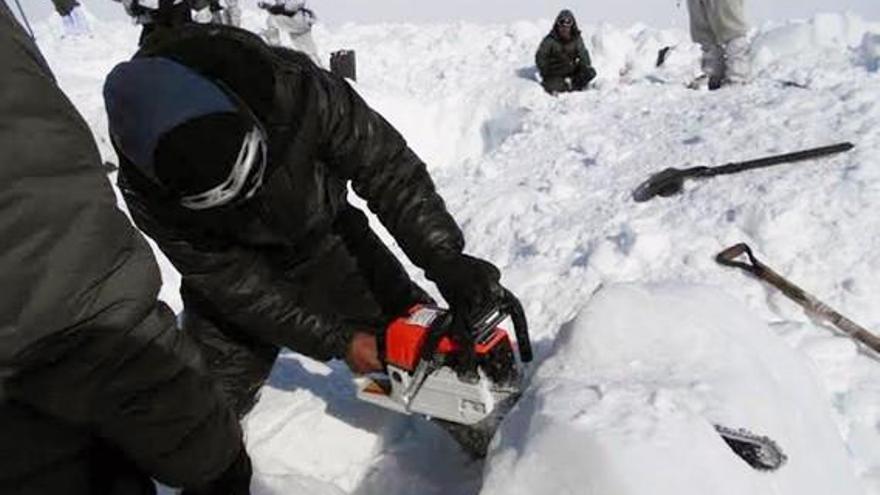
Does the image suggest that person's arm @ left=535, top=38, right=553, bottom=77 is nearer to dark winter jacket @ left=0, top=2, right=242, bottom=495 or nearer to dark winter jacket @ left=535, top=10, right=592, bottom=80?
dark winter jacket @ left=535, top=10, right=592, bottom=80

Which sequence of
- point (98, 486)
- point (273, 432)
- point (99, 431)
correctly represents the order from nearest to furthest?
point (99, 431) < point (98, 486) < point (273, 432)

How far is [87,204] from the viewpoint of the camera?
3.58ft

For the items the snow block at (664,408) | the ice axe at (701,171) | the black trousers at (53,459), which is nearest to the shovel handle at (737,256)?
the ice axe at (701,171)

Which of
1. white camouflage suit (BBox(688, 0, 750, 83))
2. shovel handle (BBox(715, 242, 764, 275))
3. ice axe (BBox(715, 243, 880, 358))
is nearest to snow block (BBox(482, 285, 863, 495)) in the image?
ice axe (BBox(715, 243, 880, 358))

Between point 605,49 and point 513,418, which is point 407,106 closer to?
point 605,49

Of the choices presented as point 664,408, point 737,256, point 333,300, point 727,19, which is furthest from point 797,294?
point 727,19

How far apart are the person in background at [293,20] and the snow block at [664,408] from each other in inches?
248

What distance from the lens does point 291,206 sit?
2408mm

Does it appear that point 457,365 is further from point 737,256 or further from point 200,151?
point 737,256

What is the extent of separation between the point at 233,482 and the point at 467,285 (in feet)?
2.76

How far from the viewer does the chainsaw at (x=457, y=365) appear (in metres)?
2.06

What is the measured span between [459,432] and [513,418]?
562mm

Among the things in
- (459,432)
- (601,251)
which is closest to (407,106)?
(601,251)

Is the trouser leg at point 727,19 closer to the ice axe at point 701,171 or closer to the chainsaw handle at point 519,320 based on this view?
the ice axe at point 701,171
